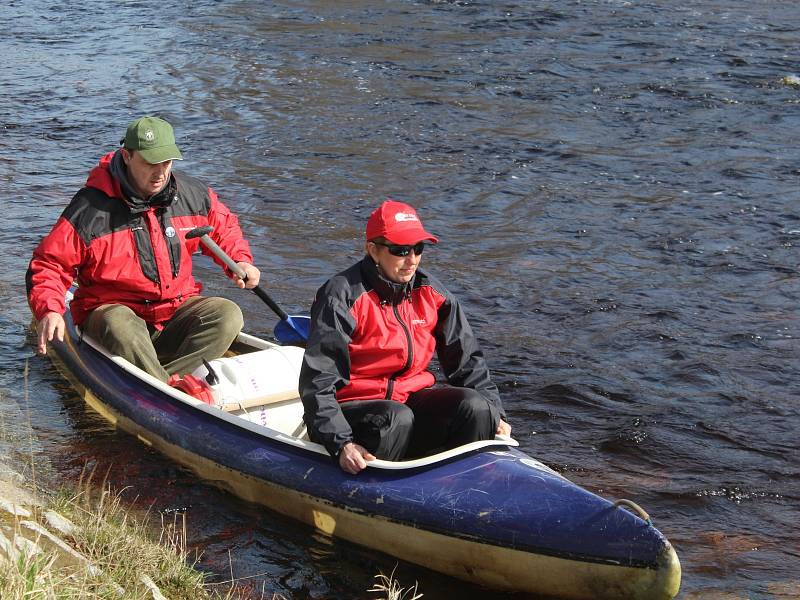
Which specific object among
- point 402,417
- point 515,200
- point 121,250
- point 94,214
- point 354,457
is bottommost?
point 515,200

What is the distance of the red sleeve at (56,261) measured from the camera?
18.7ft

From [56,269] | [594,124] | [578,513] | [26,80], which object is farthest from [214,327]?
[26,80]

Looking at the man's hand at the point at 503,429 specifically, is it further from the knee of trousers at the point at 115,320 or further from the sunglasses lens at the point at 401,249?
the knee of trousers at the point at 115,320

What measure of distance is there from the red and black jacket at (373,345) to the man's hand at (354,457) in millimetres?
32

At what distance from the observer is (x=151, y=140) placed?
18.3ft

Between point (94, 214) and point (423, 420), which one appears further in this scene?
point (94, 214)

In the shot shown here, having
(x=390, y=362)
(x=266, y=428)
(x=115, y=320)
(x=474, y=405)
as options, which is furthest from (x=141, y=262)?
(x=474, y=405)

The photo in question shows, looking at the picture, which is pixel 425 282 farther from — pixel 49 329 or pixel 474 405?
pixel 49 329

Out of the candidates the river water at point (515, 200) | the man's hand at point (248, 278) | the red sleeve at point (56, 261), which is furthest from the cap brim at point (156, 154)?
the river water at point (515, 200)

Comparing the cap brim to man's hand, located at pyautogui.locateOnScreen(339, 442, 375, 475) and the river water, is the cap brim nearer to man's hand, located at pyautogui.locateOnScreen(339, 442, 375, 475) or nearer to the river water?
the river water

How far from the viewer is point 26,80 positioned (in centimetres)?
1525

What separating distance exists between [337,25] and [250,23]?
56.5 inches

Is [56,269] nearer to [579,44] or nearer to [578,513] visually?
[578,513]

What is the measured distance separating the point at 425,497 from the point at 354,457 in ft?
1.12
